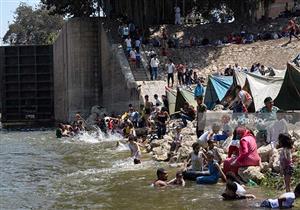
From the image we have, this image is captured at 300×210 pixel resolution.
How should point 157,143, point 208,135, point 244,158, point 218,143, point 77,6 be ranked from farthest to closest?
point 77,6 < point 157,143 < point 218,143 < point 208,135 < point 244,158

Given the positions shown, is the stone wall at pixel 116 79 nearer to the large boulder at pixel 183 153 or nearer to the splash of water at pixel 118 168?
the splash of water at pixel 118 168

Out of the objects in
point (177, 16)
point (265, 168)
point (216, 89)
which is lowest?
point (265, 168)

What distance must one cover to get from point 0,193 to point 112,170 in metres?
3.69

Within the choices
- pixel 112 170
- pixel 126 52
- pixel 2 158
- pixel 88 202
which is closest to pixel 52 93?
pixel 126 52

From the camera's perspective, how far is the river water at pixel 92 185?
11.2 meters

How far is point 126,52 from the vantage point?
1316 inches

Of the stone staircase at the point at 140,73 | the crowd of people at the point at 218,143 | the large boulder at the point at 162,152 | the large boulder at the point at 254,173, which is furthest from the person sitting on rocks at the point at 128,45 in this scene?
the large boulder at the point at 254,173

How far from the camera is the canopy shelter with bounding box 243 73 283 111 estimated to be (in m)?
20.0

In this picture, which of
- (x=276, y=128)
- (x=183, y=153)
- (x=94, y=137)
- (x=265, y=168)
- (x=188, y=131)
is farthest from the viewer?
(x=94, y=137)

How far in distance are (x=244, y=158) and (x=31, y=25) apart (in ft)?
241

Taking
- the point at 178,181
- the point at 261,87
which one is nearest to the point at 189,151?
the point at 178,181

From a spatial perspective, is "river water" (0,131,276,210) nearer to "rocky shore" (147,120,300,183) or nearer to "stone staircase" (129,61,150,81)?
"rocky shore" (147,120,300,183)

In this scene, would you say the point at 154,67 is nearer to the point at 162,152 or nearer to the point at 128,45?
the point at 128,45

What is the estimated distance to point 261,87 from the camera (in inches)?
804
